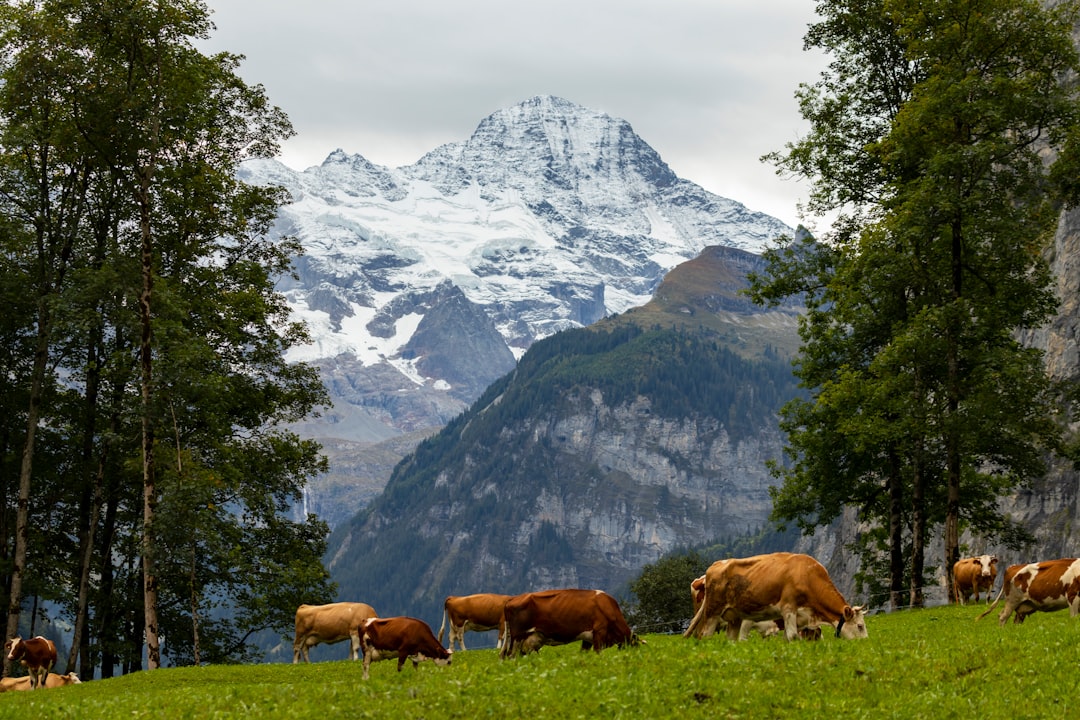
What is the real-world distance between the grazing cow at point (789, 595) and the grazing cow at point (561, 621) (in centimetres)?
261

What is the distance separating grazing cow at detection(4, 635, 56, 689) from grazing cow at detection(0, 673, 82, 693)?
227mm

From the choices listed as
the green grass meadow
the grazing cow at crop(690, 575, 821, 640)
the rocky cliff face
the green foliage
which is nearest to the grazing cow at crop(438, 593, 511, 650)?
the grazing cow at crop(690, 575, 821, 640)

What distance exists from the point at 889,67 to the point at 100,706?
134 feet

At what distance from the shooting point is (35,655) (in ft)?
122

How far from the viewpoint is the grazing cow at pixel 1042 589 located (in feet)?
83.8

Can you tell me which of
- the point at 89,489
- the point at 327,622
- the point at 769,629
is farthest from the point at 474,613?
the point at 89,489

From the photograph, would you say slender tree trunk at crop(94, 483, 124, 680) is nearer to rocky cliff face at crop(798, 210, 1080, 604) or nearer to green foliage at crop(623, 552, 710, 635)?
rocky cliff face at crop(798, 210, 1080, 604)

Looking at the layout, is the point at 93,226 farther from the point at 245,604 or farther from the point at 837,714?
the point at 837,714

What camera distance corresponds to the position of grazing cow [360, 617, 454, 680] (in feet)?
85.6

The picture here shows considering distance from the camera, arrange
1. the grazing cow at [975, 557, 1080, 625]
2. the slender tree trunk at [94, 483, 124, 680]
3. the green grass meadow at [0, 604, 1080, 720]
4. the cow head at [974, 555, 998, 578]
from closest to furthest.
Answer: the green grass meadow at [0, 604, 1080, 720], the grazing cow at [975, 557, 1080, 625], the cow head at [974, 555, 998, 578], the slender tree trunk at [94, 483, 124, 680]

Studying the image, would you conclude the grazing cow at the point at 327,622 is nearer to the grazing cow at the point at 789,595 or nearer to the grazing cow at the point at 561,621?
the grazing cow at the point at 561,621

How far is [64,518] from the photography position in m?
50.2

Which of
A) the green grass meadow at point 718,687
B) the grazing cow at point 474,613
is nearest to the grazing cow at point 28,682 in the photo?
the grazing cow at point 474,613

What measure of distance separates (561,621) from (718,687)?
5396mm
